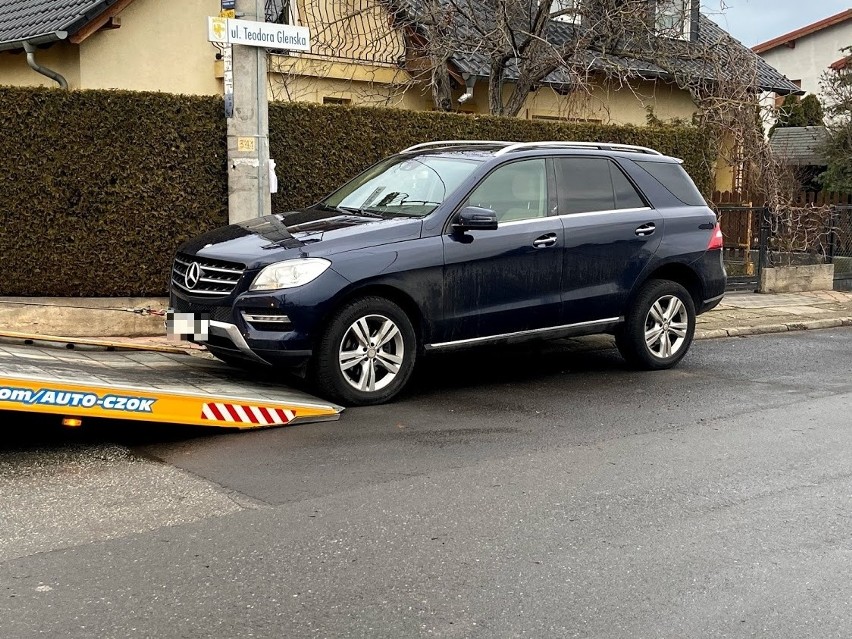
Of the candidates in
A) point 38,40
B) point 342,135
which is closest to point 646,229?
point 342,135

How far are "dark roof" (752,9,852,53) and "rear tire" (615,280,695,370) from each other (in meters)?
38.7

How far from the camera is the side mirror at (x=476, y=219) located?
7723 millimetres

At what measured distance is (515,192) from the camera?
838cm

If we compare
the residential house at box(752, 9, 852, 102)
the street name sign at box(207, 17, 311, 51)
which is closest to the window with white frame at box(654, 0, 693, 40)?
the street name sign at box(207, 17, 311, 51)

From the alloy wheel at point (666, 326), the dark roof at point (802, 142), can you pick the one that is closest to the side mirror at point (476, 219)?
the alloy wheel at point (666, 326)

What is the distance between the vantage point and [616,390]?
8.47m

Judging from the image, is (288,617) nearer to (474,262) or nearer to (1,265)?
(474,262)

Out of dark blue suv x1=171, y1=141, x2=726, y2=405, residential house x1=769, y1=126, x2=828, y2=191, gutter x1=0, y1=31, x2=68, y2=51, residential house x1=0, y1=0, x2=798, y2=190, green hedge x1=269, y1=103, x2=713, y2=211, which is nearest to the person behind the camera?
dark blue suv x1=171, y1=141, x2=726, y2=405

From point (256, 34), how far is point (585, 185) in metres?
3.34

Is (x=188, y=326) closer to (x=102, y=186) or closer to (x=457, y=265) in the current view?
(x=457, y=265)

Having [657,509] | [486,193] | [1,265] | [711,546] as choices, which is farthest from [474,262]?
[1,265]

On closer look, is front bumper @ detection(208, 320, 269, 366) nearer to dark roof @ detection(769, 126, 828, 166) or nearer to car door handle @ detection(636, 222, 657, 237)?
car door handle @ detection(636, 222, 657, 237)

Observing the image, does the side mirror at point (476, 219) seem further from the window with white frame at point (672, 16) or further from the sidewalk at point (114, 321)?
the window with white frame at point (672, 16)

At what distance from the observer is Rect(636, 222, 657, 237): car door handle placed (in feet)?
29.3
